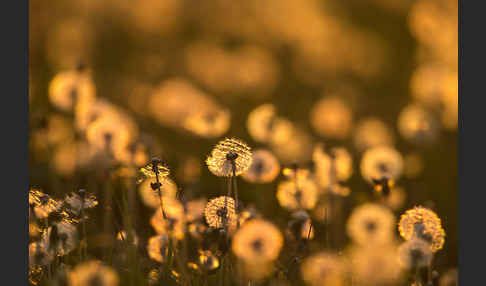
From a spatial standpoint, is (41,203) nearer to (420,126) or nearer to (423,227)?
(423,227)

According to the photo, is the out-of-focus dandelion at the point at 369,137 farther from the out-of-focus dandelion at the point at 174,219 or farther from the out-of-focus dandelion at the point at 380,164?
the out-of-focus dandelion at the point at 174,219

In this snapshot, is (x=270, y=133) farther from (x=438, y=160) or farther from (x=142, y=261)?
(x=438, y=160)

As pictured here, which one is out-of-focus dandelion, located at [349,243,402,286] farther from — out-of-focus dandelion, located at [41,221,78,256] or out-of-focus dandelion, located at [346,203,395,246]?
out-of-focus dandelion, located at [41,221,78,256]

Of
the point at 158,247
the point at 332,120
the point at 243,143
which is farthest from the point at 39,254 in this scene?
the point at 332,120

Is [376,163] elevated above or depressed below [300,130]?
below

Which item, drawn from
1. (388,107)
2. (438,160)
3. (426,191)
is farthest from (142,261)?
(388,107)

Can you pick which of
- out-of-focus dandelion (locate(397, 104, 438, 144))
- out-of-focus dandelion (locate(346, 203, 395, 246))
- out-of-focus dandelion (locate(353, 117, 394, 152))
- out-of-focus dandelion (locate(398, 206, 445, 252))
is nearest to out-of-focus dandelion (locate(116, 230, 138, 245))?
out-of-focus dandelion (locate(346, 203, 395, 246))
